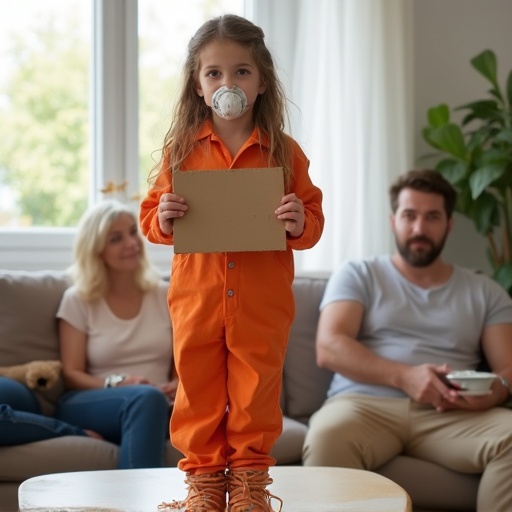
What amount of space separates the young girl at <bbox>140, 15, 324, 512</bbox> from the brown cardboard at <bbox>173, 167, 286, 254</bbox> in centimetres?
2

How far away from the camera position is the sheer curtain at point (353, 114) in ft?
11.4

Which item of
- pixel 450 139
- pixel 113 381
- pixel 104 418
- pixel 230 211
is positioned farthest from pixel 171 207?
pixel 450 139

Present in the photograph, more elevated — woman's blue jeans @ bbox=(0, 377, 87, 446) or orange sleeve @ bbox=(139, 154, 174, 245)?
orange sleeve @ bbox=(139, 154, 174, 245)

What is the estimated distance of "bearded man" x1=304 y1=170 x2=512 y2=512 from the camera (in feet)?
8.34

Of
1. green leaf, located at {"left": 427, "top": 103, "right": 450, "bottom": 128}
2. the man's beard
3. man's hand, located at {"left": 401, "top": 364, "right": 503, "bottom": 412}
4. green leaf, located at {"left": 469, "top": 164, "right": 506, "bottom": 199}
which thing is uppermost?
green leaf, located at {"left": 427, "top": 103, "right": 450, "bottom": 128}

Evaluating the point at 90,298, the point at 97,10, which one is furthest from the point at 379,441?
the point at 97,10

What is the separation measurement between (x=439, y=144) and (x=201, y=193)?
211 cm

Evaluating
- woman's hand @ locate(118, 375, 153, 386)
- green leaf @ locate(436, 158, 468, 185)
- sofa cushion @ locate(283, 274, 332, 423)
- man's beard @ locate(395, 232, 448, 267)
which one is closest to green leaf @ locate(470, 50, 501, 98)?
green leaf @ locate(436, 158, 468, 185)

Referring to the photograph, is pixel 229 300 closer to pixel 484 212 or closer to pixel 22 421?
pixel 22 421

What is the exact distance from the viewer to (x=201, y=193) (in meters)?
1.42

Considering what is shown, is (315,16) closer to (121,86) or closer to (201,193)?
(121,86)

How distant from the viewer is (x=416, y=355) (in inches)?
112

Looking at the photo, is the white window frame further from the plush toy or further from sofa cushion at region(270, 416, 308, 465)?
sofa cushion at region(270, 416, 308, 465)

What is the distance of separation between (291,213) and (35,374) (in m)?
1.56
